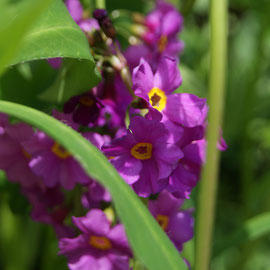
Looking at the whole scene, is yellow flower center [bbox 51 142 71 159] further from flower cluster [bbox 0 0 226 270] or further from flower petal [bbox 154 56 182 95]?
flower petal [bbox 154 56 182 95]

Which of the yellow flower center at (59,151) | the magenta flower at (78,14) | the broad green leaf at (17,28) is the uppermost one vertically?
the broad green leaf at (17,28)

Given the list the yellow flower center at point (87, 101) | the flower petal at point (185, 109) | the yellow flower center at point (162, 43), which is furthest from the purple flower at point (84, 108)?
the yellow flower center at point (162, 43)

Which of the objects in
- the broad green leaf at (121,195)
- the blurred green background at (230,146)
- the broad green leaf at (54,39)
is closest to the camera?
the broad green leaf at (121,195)

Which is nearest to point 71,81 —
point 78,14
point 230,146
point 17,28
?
point 78,14

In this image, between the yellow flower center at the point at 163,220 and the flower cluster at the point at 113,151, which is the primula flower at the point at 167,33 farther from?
the yellow flower center at the point at 163,220

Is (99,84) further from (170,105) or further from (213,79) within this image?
(213,79)

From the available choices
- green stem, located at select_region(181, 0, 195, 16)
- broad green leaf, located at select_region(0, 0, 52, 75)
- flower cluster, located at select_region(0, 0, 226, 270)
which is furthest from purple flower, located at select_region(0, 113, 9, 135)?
green stem, located at select_region(181, 0, 195, 16)

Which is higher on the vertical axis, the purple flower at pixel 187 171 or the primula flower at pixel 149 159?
the primula flower at pixel 149 159

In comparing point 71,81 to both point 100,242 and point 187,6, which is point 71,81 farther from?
point 187,6
